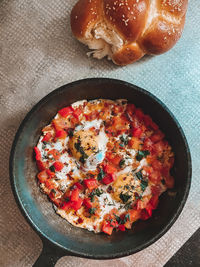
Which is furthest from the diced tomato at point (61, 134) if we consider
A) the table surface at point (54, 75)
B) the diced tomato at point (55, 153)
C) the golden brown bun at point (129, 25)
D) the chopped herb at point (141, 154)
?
the golden brown bun at point (129, 25)

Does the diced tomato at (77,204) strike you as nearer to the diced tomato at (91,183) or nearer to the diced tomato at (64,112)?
the diced tomato at (91,183)

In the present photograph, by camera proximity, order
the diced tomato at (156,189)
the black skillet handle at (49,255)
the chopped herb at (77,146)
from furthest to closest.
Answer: the diced tomato at (156,189) < the chopped herb at (77,146) < the black skillet handle at (49,255)

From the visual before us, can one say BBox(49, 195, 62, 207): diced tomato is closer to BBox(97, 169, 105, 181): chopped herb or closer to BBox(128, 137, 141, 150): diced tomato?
BBox(97, 169, 105, 181): chopped herb

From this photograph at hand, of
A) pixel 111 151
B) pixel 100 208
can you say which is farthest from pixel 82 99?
pixel 100 208

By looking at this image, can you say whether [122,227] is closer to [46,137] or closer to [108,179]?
[108,179]

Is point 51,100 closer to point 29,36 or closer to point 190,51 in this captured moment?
point 29,36

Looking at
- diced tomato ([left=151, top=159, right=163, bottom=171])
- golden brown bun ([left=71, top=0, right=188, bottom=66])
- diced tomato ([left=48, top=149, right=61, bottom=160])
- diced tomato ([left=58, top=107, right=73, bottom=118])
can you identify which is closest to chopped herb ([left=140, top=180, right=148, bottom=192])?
diced tomato ([left=151, top=159, right=163, bottom=171])
